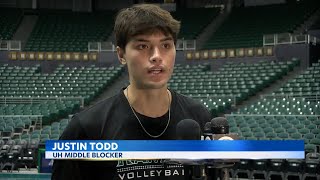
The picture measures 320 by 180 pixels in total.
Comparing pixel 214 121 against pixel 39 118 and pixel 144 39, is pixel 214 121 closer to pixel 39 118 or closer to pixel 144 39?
pixel 144 39

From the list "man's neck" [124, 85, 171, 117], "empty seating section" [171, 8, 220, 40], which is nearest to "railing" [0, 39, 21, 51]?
"empty seating section" [171, 8, 220, 40]

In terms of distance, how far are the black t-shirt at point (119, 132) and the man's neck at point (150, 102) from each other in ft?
0.07

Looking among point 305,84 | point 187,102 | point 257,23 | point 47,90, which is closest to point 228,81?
point 305,84

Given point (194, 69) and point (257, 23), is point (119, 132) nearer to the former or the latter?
point (194, 69)

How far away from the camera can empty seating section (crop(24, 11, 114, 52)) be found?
2720 cm

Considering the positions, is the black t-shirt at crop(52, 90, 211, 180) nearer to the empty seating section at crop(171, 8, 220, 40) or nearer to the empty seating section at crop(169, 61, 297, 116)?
the empty seating section at crop(169, 61, 297, 116)

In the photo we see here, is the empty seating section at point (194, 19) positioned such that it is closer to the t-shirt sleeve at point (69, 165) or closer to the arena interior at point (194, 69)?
the arena interior at point (194, 69)

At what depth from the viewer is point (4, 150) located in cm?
1519

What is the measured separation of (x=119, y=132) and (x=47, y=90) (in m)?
20.6

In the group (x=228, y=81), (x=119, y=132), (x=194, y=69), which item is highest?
(x=194, y=69)

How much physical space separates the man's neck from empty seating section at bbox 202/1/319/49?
2283cm

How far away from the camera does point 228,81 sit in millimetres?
20703

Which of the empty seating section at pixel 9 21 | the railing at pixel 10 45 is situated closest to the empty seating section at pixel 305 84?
the railing at pixel 10 45

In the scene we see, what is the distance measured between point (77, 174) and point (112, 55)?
23833 millimetres
